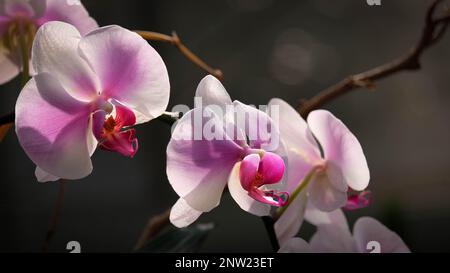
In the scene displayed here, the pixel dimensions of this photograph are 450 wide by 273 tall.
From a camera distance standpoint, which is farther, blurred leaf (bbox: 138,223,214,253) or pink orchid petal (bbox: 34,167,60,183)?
blurred leaf (bbox: 138,223,214,253)

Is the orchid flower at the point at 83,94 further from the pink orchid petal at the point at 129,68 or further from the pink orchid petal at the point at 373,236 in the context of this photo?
the pink orchid petal at the point at 373,236

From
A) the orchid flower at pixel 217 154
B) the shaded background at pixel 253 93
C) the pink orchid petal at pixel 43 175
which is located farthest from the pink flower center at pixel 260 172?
the shaded background at pixel 253 93

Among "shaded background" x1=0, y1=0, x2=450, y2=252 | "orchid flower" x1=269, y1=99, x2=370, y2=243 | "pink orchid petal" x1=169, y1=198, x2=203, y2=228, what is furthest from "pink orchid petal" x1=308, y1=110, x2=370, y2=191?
"shaded background" x1=0, y1=0, x2=450, y2=252

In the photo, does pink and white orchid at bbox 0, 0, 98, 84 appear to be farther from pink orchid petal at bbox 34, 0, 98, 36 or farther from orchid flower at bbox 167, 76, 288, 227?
orchid flower at bbox 167, 76, 288, 227

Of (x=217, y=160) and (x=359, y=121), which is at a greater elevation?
(x=217, y=160)

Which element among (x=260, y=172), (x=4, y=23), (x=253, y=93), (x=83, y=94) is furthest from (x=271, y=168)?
(x=253, y=93)

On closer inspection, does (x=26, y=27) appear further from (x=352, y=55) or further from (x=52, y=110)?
(x=352, y=55)

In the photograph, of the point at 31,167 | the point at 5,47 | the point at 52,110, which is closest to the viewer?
the point at 52,110
